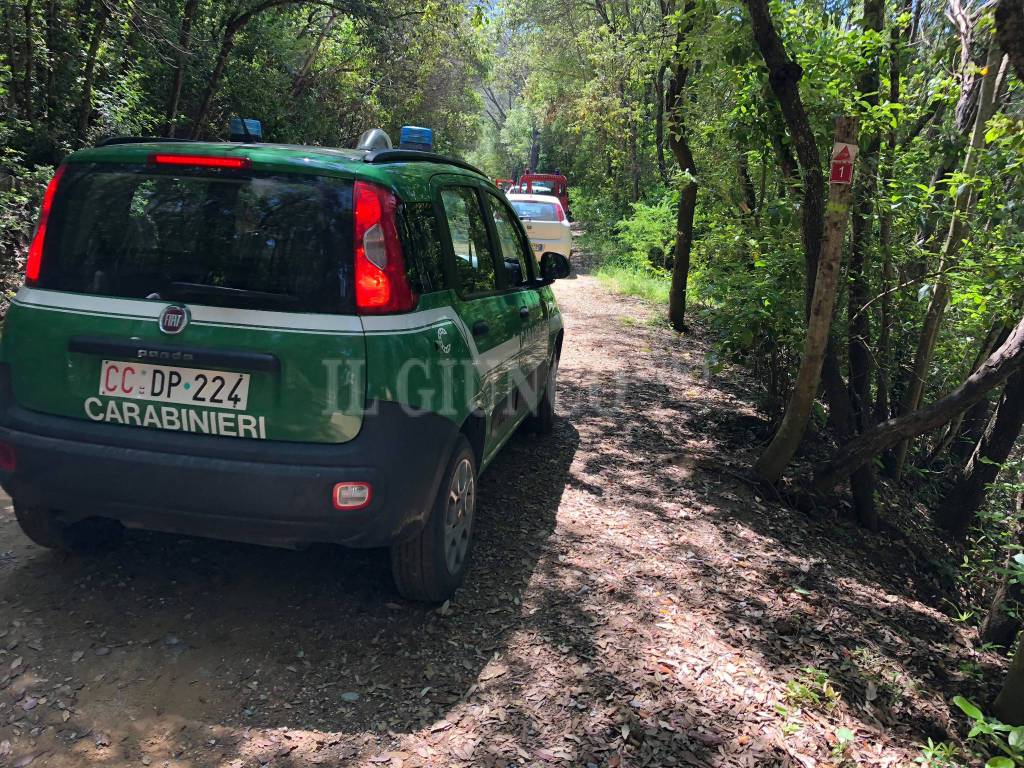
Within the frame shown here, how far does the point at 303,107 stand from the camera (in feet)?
65.1

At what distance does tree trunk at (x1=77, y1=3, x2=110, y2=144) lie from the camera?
9.56 meters

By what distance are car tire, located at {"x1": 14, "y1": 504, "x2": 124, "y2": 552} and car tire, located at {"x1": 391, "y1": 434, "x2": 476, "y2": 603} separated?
151 centimetres

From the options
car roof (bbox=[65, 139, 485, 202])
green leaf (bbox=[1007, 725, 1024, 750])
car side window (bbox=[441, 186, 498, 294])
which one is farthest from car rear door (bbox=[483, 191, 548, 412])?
green leaf (bbox=[1007, 725, 1024, 750])

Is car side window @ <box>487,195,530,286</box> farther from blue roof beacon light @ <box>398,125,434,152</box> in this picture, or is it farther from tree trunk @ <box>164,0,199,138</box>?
tree trunk @ <box>164,0,199,138</box>

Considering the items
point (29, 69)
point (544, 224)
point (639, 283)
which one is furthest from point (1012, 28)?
point (544, 224)

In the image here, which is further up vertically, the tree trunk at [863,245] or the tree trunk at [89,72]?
the tree trunk at [89,72]

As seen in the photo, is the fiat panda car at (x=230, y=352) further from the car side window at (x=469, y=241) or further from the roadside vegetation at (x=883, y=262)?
the roadside vegetation at (x=883, y=262)

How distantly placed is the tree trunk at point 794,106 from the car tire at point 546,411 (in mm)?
2115

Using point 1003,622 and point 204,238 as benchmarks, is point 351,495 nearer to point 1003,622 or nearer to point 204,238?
point 204,238

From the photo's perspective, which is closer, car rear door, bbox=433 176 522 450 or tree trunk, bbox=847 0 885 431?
car rear door, bbox=433 176 522 450

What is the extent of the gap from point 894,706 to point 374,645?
226cm

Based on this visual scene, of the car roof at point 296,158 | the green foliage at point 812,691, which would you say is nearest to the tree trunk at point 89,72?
the car roof at point 296,158

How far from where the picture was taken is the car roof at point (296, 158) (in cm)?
287

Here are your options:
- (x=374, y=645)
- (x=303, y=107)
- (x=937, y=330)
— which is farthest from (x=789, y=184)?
(x=303, y=107)
